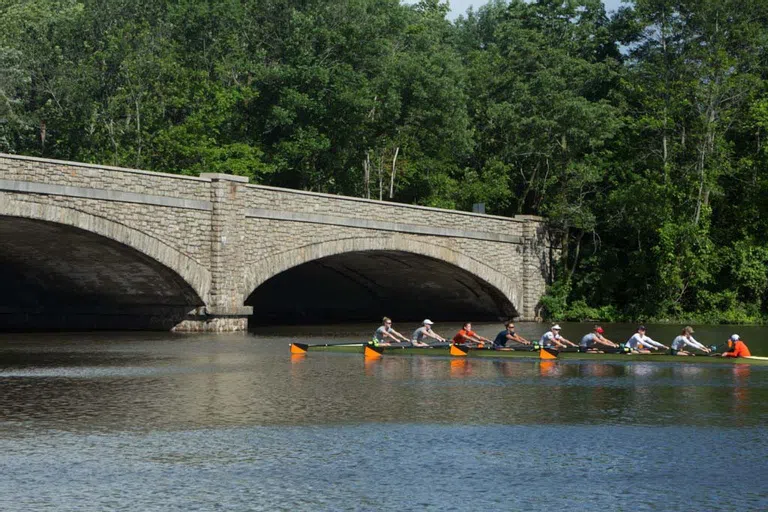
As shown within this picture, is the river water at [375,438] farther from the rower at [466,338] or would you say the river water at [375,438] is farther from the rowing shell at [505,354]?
the rower at [466,338]

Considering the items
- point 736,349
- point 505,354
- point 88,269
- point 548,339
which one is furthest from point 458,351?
point 88,269

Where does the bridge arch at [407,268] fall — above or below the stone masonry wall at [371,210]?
below

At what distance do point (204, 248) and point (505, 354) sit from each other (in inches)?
508

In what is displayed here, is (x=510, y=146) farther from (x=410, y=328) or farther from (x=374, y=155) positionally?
(x=410, y=328)

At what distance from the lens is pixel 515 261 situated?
53594 millimetres

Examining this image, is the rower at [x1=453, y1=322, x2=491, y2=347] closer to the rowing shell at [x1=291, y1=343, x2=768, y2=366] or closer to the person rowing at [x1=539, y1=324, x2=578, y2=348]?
the rowing shell at [x1=291, y1=343, x2=768, y2=366]

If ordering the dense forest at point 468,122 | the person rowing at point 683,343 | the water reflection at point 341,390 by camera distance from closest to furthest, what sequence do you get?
the water reflection at point 341,390 → the person rowing at point 683,343 → the dense forest at point 468,122

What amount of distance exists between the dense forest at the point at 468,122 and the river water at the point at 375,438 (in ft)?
97.5

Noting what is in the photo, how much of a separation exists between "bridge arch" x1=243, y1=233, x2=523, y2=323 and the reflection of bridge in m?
0.08

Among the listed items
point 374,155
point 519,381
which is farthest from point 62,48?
point 519,381

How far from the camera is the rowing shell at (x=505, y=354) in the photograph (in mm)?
29031

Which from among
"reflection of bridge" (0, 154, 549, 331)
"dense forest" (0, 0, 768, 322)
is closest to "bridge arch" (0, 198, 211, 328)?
"reflection of bridge" (0, 154, 549, 331)

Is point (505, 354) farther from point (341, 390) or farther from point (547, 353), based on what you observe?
point (341, 390)

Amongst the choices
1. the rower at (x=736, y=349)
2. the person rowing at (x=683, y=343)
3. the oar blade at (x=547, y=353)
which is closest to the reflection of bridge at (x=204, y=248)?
the oar blade at (x=547, y=353)
